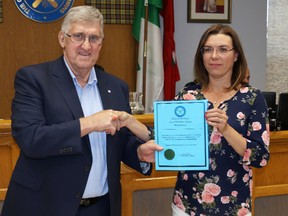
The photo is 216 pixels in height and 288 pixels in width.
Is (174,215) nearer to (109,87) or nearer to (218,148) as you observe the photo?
(218,148)

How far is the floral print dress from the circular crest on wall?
3219 mm

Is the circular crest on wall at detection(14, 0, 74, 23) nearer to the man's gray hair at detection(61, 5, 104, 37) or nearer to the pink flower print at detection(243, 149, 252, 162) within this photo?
the man's gray hair at detection(61, 5, 104, 37)

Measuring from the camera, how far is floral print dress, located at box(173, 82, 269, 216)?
1.74 meters

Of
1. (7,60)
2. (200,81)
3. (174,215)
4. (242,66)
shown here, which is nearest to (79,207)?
Result: (174,215)

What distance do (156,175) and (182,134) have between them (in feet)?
3.58

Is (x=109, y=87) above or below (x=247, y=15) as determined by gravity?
below

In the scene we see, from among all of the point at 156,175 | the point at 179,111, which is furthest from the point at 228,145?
the point at 156,175

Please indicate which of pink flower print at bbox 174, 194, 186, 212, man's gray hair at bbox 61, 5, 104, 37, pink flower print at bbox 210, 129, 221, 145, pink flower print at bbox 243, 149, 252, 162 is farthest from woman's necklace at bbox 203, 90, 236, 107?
man's gray hair at bbox 61, 5, 104, 37

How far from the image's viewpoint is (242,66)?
1.86 m

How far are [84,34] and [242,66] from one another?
0.74 m

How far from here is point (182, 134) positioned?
5.55ft

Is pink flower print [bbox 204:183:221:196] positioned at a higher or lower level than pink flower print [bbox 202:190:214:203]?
higher

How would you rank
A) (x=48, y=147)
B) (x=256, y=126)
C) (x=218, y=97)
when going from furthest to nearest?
(x=218, y=97) < (x=256, y=126) < (x=48, y=147)

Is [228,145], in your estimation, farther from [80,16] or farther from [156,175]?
[156,175]
